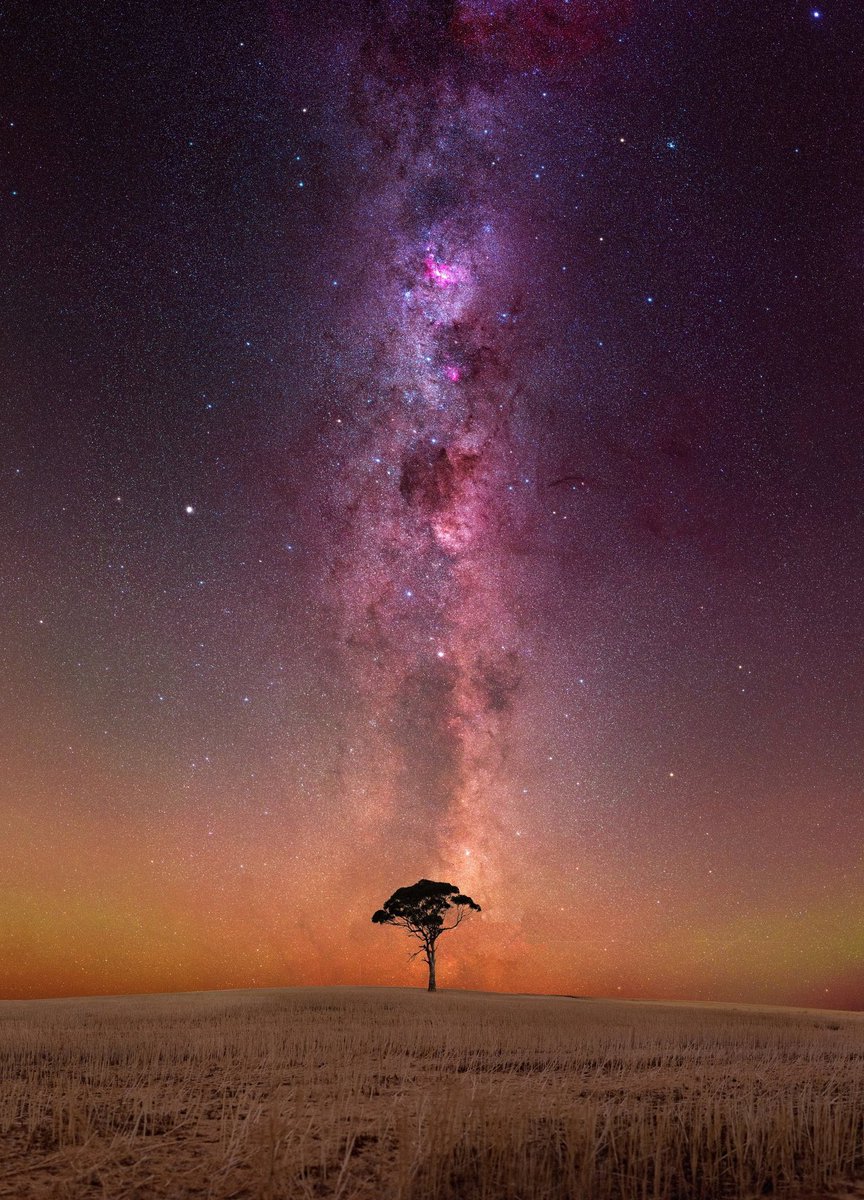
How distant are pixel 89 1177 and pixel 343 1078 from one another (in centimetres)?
776

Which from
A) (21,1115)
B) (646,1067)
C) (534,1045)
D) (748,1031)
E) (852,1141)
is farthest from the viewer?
(748,1031)

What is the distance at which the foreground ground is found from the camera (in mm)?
8492

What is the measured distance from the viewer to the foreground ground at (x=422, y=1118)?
8492mm

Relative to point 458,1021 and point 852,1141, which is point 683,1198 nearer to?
point 852,1141

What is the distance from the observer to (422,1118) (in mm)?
10227

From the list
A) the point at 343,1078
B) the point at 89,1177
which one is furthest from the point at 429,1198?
the point at 343,1078

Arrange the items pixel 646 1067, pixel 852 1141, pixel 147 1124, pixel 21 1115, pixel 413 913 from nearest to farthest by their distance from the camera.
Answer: pixel 852 1141, pixel 147 1124, pixel 21 1115, pixel 646 1067, pixel 413 913

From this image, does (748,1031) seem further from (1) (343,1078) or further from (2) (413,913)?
(2) (413,913)

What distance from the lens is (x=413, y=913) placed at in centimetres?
7225

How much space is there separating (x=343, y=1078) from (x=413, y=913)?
59.2 m

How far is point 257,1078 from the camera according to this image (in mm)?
16141

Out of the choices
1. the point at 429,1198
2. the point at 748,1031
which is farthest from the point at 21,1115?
the point at 748,1031

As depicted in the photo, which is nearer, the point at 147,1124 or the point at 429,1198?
the point at 429,1198

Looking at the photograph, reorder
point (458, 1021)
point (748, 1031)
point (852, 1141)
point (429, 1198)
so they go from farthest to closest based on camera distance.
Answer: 1. point (458, 1021)
2. point (748, 1031)
3. point (852, 1141)
4. point (429, 1198)
